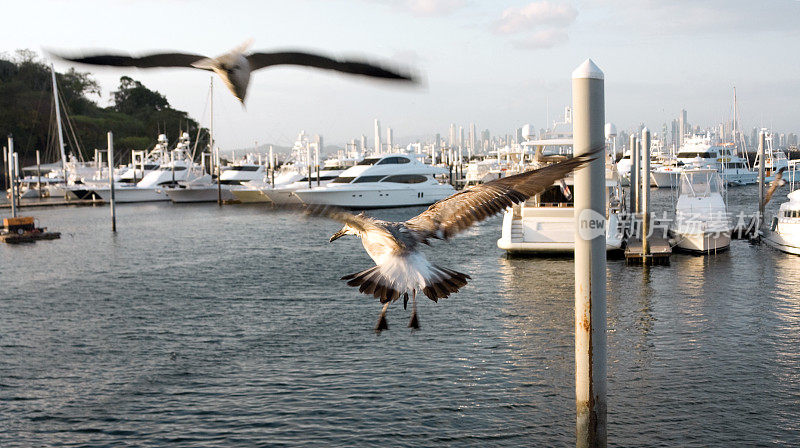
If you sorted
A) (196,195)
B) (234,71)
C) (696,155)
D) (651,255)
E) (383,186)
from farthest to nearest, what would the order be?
(196,195) < (696,155) < (383,186) < (651,255) < (234,71)

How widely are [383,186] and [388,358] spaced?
36804 millimetres

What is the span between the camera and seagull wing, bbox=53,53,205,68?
4199mm

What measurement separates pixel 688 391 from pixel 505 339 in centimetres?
422

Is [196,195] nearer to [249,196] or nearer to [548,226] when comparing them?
[249,196]

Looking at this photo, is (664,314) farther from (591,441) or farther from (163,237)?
(163,237)

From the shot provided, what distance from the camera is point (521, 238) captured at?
24625mm

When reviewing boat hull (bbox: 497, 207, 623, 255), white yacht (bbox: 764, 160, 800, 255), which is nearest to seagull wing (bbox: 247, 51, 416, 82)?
boat hull (bbox: 497, 207, 623, 255)

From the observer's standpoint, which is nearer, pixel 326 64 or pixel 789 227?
pixel 326 64

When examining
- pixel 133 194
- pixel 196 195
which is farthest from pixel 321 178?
pixel 133 194

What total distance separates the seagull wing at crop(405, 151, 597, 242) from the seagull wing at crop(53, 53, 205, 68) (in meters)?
2.95

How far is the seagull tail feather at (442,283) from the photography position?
6359 millimetres

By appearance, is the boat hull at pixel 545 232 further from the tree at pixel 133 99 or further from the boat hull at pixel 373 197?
the tree at pixel 133 99

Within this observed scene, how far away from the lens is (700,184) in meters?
28.0

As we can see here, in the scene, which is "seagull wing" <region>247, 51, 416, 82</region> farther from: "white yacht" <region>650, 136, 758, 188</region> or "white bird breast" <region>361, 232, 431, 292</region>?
"white yacht" <region>650, 136, 758, 188</region>
